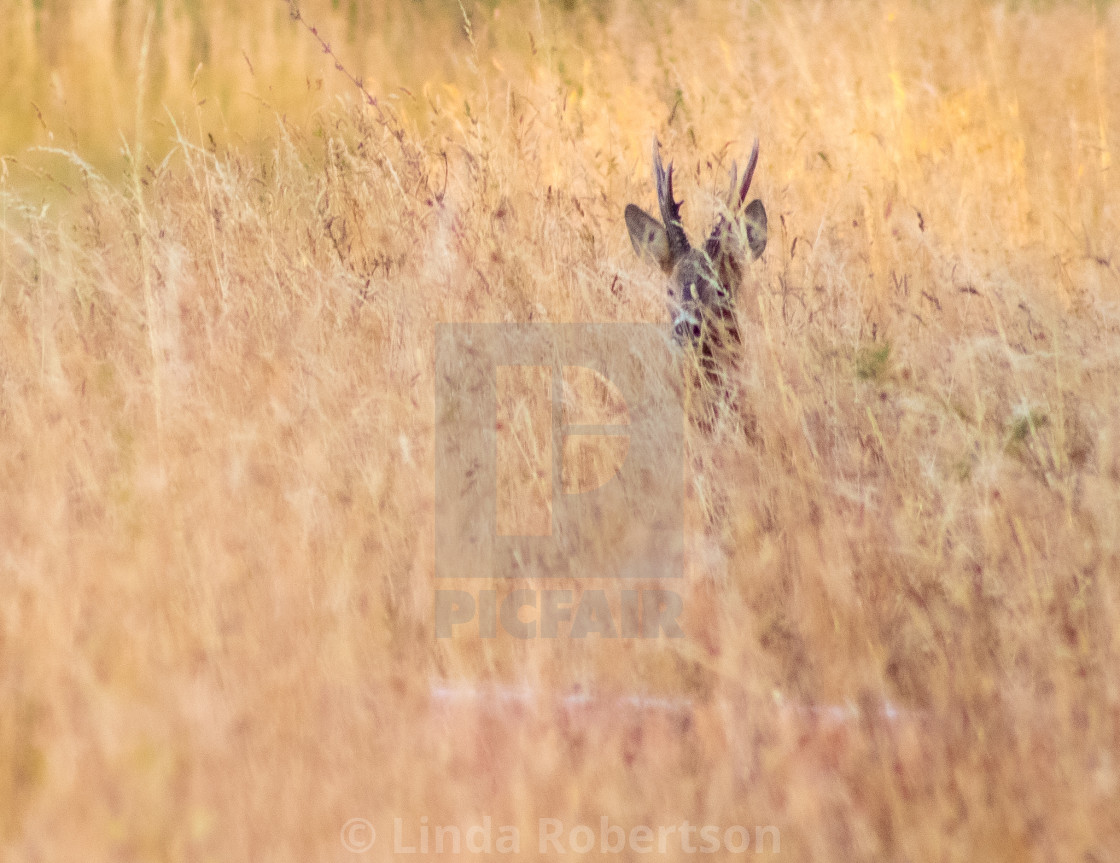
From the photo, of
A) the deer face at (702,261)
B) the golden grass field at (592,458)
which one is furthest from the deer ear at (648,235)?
the golden grass field at (592,458)

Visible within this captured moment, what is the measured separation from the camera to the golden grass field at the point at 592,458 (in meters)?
1.31

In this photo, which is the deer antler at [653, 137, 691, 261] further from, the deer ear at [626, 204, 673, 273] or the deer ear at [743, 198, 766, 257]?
the deer ear at [743, 198, 766, 257]

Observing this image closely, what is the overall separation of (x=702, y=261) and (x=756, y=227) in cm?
20

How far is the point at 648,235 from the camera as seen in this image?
235cm

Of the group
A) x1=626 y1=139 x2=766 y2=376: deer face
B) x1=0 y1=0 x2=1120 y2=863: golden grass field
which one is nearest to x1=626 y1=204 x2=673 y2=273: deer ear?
x1=626 y1=139 x2=766 y2=376: deer face

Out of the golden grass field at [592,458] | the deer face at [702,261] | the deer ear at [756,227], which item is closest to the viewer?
the golden grass field at [592,458]

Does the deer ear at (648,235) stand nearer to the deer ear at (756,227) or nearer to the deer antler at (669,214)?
the deer antler at (669,214)

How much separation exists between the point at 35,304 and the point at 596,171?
1.90 metres

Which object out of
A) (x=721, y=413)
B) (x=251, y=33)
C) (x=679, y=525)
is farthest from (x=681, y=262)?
(x=251, y=33)

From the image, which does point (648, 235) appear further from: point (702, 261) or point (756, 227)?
point (756, 227)

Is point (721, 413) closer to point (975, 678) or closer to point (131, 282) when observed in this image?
point (975, 678)

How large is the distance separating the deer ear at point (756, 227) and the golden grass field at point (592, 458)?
7cm

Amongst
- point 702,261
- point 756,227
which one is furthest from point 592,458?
point 756,227

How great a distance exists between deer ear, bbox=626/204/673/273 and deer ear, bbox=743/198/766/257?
219 mm
